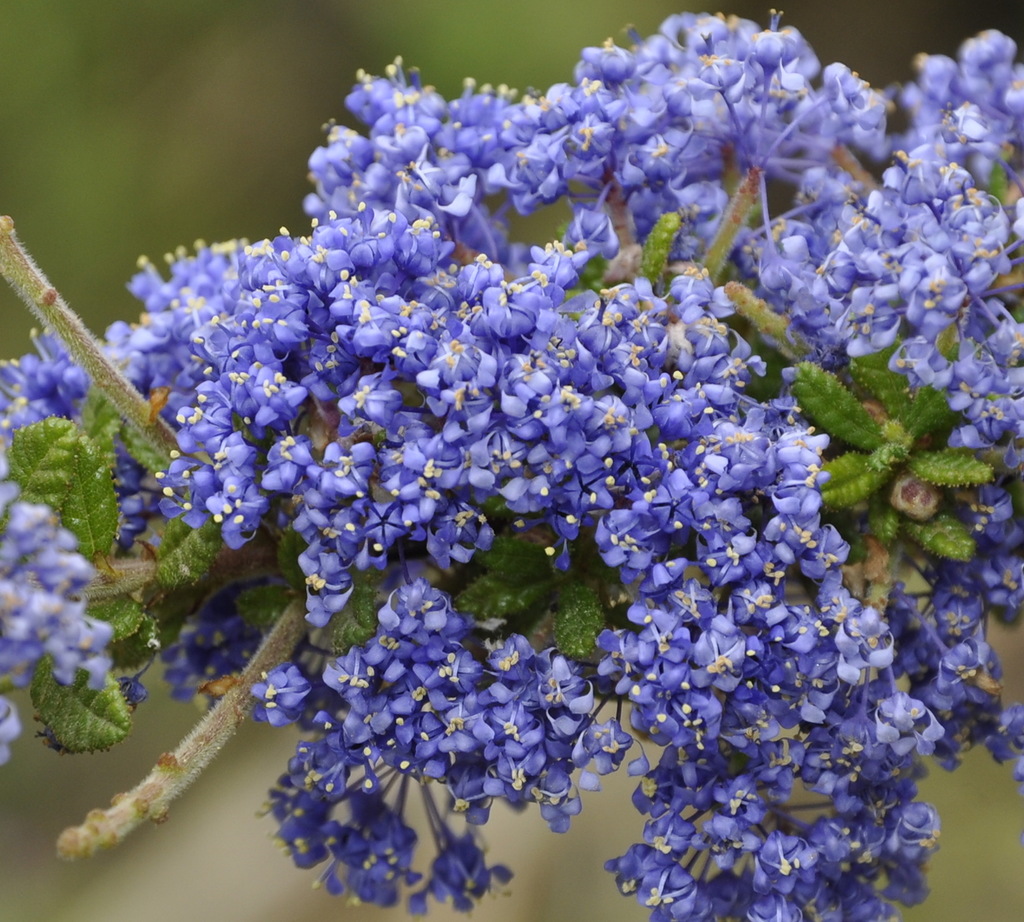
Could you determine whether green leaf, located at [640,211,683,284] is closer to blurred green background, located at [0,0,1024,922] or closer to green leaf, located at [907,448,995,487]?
green leaf, located at [907,448,995,487]

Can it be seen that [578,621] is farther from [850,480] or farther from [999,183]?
[999,183]

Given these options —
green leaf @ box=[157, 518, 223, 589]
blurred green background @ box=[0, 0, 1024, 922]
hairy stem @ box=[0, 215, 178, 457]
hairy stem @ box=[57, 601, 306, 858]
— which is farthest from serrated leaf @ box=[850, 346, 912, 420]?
blurred green background @ box=[0, 0, 1024, 922]

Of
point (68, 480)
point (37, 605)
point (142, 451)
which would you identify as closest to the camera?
point (37, 605)

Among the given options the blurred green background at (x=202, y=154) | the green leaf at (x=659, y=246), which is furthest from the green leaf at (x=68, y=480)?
the blurred green background at (x=202, y=154)

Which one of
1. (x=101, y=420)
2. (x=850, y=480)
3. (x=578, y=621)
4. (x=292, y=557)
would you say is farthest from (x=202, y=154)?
(x=850, y=480)

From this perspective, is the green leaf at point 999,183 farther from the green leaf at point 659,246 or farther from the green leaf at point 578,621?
the green leaf at point 578,621

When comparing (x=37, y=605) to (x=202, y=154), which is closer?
(x=37, y=605)
